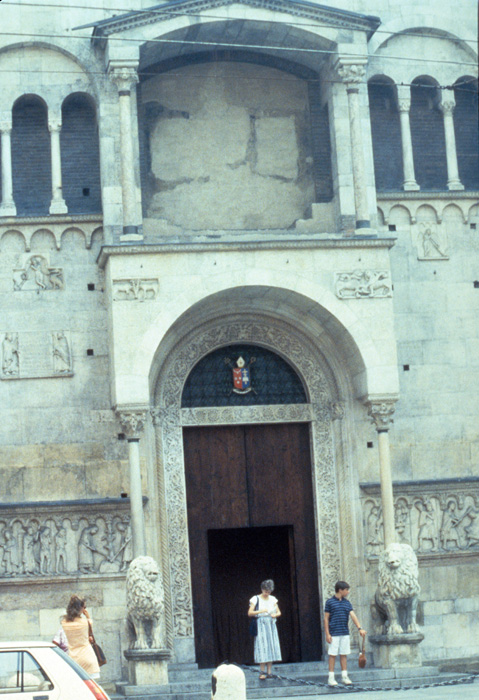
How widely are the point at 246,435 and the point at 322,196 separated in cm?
379

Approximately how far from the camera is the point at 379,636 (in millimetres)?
18234

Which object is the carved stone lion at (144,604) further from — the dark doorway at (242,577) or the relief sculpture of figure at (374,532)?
the relief sculpture of figure at (374,532)

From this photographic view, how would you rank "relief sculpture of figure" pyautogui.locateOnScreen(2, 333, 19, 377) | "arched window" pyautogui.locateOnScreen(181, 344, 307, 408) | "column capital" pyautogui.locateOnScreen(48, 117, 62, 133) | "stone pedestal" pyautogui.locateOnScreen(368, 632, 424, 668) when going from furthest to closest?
1. "arched window" pyautogui.locateOnScreen(181, 344, 307, 408)
2. "column capital" pyautogui.locateOnScreen(48, 117, 62, 133)
3. "relief sculpture of figure" pyautogui.locateOnScreen(2, 333, 19, 377)
4. "stone pedestal" pyautogui.locateOnScreen(368, 632, 424, 668)

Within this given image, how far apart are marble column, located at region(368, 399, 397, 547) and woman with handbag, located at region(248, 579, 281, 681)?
214 centimetres

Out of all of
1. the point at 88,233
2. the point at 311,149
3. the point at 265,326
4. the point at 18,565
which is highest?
the point at 311,149

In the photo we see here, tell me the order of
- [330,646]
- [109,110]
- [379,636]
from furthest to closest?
[109,110]
[379,636]
[330,646]

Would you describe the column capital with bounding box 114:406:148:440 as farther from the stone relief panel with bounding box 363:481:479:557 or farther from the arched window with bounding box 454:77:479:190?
the arched window with bounding box 454:77:479:190

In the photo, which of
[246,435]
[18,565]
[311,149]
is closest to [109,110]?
[311,149]

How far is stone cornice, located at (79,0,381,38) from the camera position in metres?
19.4

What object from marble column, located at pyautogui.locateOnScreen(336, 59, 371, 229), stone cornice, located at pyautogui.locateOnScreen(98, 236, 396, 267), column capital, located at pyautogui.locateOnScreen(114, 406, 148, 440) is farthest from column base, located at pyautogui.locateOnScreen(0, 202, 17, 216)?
marble column, located at pyautogui.locateOnScreen(336, 59, 371, 229)

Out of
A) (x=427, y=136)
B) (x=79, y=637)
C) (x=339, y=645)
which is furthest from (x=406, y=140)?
(x=79, y=637)

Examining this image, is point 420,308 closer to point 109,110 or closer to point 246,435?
point 246,435

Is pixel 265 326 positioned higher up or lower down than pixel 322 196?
lower down

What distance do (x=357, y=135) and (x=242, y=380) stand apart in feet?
12.9
